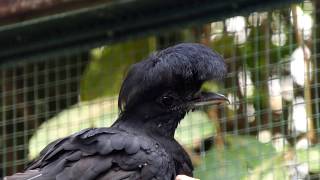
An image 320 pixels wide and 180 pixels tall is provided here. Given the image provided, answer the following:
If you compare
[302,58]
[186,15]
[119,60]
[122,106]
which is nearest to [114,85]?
[119,60]

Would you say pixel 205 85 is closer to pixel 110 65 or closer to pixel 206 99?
pixel 206 99

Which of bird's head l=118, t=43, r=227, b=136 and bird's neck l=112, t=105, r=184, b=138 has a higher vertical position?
bird's head l=118, t=43, r=227, b=136

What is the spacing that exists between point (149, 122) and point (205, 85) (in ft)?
1.65

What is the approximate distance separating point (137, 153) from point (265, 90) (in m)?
0.99

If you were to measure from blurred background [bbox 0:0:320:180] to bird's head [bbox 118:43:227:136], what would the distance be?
1.55 ft

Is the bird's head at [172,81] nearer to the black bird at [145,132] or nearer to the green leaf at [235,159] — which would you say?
the black bird at [145,132]

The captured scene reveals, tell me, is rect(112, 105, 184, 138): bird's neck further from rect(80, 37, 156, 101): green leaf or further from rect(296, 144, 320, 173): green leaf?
rect(80, 37, 156, 101): green leaf

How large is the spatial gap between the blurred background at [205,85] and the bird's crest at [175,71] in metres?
0.52

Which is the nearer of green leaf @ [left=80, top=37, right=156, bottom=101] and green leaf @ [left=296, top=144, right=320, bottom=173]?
green leaf @ [left=296, top=144, right=320, bottom=173]

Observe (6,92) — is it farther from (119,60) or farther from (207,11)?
(207,11)

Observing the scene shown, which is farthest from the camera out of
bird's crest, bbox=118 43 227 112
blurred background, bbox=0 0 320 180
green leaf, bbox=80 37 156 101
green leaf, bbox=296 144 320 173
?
green leaf, bbox=80 37 156 101

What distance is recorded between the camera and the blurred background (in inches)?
146

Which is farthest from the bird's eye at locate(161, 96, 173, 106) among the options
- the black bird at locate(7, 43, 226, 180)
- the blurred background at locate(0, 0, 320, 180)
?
the blurred background at locate(0, 0, 320, 180)

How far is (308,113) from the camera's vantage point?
371 centimetres
